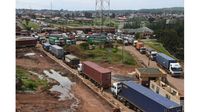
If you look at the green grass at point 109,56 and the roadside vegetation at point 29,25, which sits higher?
the roadside vegetation at point 29,25

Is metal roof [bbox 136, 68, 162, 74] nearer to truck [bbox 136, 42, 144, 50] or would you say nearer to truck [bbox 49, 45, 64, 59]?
truck [bbox 136, 42, 144, 50]

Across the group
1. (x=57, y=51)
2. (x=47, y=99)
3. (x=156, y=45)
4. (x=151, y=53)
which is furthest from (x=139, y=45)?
(x=47, y=99)

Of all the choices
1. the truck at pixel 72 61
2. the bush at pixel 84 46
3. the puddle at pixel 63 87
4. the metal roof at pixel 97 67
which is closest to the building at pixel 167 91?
the metal roof at pixel 97 67

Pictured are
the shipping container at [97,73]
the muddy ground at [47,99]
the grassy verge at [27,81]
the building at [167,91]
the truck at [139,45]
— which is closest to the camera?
the building at [167,91]

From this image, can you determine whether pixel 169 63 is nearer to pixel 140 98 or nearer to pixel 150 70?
pixel 150 70

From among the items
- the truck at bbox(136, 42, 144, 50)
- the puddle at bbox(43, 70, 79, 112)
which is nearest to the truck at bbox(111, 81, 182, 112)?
the puddle at bbox(43, 70, 79, 112)

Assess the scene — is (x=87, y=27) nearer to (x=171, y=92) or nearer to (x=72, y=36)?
(x=72, y=36)

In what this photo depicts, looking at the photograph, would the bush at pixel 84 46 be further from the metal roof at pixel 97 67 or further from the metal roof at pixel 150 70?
the metal roof at pixel 150 70
